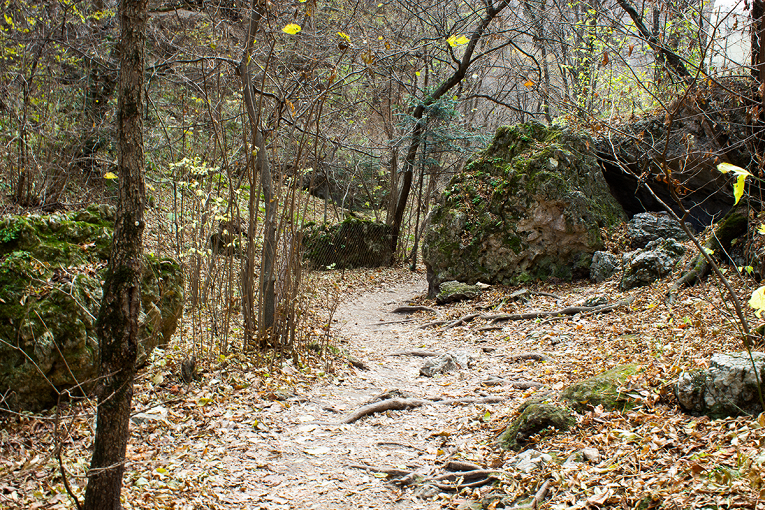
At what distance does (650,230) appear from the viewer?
8.47m

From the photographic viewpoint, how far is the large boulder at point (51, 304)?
11.7ft

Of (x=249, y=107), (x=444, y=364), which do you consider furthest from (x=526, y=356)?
(x=249, y=107)

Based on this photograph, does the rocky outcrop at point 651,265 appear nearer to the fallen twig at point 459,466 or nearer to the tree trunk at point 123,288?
the fallen twig at point 459,466

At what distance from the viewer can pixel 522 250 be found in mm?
9016

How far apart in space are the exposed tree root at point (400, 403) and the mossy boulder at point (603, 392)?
855mm

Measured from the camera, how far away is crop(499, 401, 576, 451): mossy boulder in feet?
10.8

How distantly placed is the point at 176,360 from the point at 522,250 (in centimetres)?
618

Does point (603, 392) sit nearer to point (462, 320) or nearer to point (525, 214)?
point (462, 320)

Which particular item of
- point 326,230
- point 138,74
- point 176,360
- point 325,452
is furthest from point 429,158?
point 138,74

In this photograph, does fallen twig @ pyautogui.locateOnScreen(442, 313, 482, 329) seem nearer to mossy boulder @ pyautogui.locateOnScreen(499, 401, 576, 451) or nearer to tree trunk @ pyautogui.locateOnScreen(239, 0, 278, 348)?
tree trunk @ pyautogui.locateOnScreen(239, 0, 278, 348)

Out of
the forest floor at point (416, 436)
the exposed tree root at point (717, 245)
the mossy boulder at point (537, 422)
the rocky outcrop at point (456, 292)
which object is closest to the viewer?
the forest floor at point (416, 436)

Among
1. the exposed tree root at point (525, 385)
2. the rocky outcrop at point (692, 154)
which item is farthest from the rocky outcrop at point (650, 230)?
the exposed tree root at point (525, 385)

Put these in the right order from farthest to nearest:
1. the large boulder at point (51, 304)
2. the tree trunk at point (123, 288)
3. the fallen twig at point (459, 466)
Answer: the large boulder at point (51, 304), the fallen twig at point (459, 466), the tree trunk at point (123, 288)

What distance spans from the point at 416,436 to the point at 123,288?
251 cm
